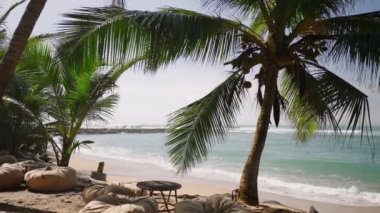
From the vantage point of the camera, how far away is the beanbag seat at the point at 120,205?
179 inches

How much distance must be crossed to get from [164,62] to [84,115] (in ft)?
14.1

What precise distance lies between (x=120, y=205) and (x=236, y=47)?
10.3ft

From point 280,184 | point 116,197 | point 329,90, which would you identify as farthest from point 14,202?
point 280,184

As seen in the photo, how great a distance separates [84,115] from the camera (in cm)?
942

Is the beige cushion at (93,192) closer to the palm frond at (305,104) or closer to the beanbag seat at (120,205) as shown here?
the beanbag seat at (120,205)

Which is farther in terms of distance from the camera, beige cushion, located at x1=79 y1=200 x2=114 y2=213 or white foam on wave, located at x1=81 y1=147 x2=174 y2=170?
white foam on wave, located at x1=81 y1=147 x2=174 y2=170

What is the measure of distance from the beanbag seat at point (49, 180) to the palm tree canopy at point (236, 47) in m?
2.16

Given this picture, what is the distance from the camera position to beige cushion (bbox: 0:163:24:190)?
709 cm

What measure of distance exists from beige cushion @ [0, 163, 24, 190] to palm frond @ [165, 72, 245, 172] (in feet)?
9.65

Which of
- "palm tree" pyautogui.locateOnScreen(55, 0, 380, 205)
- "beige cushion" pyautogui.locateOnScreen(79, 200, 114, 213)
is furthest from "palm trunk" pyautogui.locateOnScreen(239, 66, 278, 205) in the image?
"beige cushion" pyautogui.locateOnScreen(79, 200, 114, 213)

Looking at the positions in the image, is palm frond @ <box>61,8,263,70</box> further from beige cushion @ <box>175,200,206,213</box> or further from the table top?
beige cushion @ <box>175,200,206,213</box>

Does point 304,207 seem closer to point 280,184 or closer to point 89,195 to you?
point 280,184

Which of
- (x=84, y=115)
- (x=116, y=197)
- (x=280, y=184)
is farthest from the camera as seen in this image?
(x=280, y=184)

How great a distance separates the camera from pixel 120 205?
185 inches
